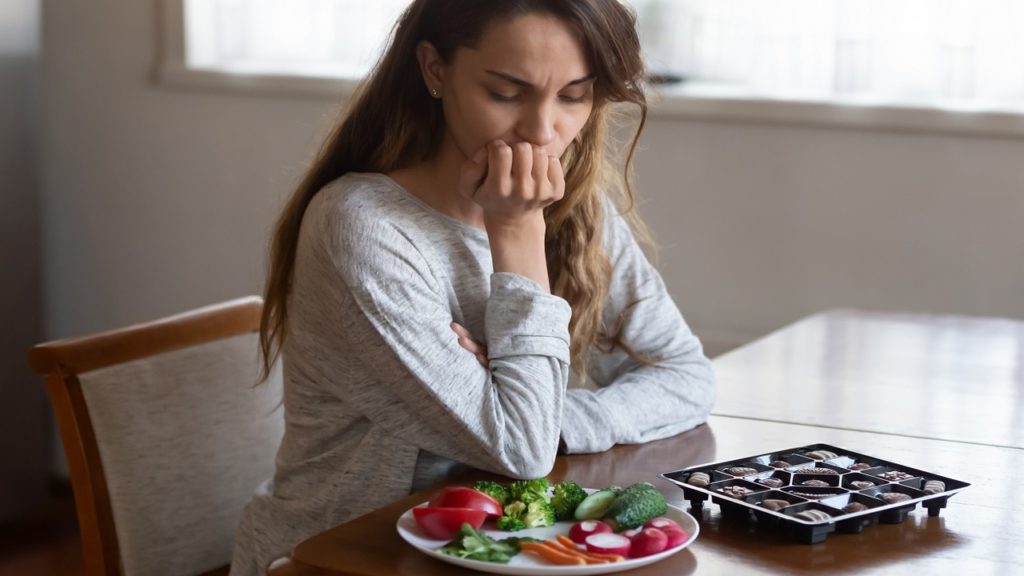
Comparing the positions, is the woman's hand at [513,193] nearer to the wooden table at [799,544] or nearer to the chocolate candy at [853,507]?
the wooden table at [799,544]

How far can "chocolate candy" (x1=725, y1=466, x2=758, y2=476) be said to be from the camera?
3.93 ft

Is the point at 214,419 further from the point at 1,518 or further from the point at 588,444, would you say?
the point at 1,518

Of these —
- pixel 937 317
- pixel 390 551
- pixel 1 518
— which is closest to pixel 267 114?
pixel 1 518

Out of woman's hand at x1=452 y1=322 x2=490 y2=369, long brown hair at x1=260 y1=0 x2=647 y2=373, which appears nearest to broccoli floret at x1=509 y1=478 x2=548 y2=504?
woman's hand at x1=452 y1=322 x2=490 y2=369

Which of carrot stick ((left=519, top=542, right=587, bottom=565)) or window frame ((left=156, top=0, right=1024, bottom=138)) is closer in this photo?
carrot stick ((left=519, top=542, right=587, bottom=565))

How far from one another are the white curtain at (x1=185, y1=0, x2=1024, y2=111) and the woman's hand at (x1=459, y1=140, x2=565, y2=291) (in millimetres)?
1606

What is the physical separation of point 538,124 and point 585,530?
0.50 m

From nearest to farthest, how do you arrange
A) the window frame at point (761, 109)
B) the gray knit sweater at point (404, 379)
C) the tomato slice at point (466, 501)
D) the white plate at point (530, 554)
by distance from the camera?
1. the white plate at point (530, 554)
2. the tomato slice at point (466, 501)
3. the gray knit sweater at point (404, 379)
4. the window frame at point (761, 109)

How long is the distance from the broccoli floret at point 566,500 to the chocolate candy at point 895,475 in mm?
288

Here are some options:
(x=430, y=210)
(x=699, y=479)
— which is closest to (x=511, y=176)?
(x=430, y=210)

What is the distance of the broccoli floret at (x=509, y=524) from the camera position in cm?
106

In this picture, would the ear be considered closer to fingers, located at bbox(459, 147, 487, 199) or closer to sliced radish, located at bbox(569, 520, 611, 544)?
fingers, located at bbox(459, 147, 487, 199)

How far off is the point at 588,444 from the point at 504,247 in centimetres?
23

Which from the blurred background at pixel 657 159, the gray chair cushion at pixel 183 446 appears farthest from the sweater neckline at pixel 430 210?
the blurred background at pixel 657 159
